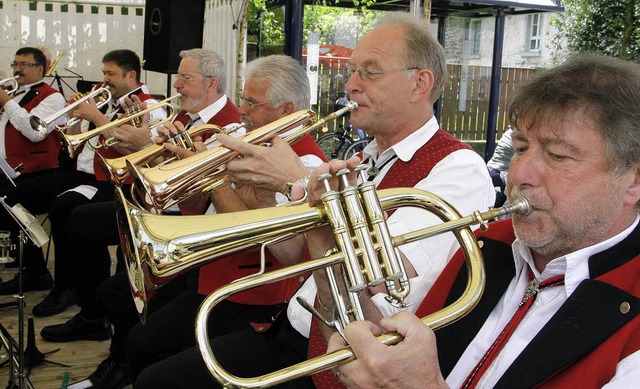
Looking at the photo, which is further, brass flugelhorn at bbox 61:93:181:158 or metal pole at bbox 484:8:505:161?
metal pole at bbox 484:8:505:161

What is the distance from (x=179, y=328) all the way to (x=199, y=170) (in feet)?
2.13

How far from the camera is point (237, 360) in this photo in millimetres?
2219

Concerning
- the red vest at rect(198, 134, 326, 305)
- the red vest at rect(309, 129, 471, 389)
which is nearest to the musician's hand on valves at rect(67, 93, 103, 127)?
the red vest at rect(198, 134, 326, 305)

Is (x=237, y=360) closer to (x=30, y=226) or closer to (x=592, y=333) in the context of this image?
(x=592, y=333)

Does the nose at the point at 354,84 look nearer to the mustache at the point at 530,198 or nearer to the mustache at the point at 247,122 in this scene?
the mustache at the point at 247,122

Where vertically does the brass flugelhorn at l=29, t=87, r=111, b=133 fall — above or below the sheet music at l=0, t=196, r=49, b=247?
above

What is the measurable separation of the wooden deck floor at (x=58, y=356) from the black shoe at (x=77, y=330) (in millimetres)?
36

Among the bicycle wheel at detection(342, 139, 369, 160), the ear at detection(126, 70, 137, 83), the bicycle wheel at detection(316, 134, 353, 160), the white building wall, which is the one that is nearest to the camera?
the ear at detection(126, 70, 137, 83)

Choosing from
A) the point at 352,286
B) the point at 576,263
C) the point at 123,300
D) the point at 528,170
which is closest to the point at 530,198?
the point at 528,170

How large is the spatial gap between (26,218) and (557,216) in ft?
8.58

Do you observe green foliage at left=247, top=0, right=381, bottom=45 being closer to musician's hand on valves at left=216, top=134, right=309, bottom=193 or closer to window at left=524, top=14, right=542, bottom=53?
window at left=524, top=14, right=542, bottom=53

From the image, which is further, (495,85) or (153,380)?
(495,85)

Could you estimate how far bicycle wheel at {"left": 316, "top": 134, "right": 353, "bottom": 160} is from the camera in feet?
30.4

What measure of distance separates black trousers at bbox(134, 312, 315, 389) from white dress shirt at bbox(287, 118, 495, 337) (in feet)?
0.28
